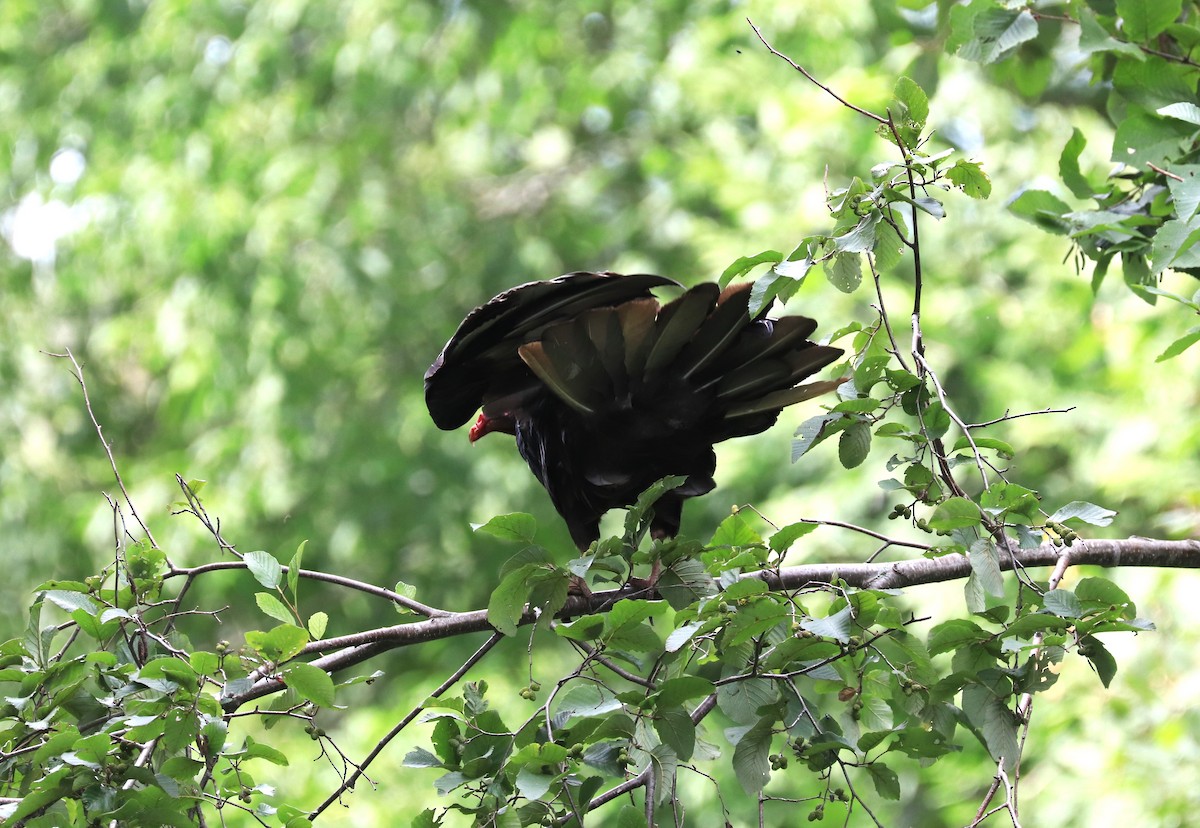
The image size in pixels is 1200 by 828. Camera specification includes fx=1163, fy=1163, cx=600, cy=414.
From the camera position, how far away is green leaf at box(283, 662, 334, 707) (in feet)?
4.86

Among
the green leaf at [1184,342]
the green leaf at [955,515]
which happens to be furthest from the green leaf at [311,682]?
the green leaf at [1184,342]

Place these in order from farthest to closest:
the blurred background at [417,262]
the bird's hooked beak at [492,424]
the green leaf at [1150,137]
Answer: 1. the blurred background at [417,262]
2. the bird's hooked beak at [492,424]
3. the green leaf at [1150,137]

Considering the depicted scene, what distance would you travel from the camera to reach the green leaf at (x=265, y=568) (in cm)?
167

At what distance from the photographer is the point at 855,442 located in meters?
1.72

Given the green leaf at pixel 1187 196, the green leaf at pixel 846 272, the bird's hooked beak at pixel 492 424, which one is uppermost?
the green leaf at pixel 846 272

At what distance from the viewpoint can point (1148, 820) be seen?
3.78 meters

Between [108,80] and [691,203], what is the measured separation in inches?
176

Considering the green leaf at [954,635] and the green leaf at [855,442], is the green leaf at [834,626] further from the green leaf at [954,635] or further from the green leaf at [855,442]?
the green leaf at [855,442]

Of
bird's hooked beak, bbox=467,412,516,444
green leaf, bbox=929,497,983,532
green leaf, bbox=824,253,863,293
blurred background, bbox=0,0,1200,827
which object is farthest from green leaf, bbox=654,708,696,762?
blurred background, bbox=0,0,1200,827

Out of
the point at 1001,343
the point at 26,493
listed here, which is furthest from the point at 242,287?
the point at 1001,343

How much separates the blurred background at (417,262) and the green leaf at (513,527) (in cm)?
348

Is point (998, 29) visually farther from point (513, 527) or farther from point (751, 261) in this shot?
point (513, 527)

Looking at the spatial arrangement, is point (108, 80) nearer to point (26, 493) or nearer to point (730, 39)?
point (26, 493)

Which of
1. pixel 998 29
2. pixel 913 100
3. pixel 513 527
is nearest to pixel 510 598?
pixel 513 527
